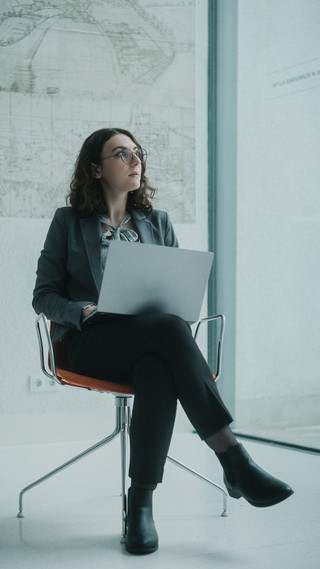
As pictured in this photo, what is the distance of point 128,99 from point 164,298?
5.50 ft

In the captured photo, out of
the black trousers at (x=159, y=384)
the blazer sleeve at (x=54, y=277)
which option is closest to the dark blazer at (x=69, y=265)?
the blazer sleeve at (x=54, y=277)

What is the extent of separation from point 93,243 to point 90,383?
443 mm

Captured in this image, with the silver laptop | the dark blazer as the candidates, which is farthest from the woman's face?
the silver laptop

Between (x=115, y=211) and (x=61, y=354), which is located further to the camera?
(x=115, y=211)

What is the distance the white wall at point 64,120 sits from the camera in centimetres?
317

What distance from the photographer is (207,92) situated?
142 inches

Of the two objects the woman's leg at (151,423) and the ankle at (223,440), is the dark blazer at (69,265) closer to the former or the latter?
the woman's leg at (151,423)

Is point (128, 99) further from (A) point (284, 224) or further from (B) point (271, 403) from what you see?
(B) point (271, 403)

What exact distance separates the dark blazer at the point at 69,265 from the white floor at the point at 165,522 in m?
0.53

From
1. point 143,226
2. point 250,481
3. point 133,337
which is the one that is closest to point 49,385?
point 143,226

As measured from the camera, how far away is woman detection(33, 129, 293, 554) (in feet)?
5.88

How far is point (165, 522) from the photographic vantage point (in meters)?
2.06

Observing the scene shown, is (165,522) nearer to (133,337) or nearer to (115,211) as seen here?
(133,337)

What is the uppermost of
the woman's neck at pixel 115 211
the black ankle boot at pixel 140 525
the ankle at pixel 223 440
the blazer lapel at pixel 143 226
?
the woman's neck at pixel 115 211
